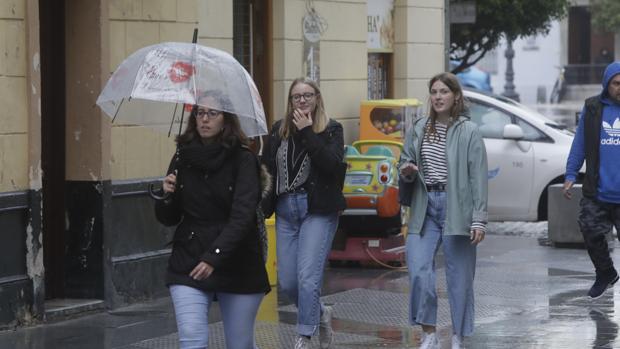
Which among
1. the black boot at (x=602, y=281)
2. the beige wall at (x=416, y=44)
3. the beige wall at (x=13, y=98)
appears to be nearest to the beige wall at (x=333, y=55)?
the beige wall at (x=416, y=44)

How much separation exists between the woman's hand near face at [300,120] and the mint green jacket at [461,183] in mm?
678

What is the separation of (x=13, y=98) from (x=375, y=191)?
3.92 m

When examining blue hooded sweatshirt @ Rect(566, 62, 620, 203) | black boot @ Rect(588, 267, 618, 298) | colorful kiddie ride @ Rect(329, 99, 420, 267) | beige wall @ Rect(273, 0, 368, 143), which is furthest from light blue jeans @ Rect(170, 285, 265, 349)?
beige wall @ Rect(273, 0, 368, 143)

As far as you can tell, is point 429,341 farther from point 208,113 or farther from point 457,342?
point 208,113

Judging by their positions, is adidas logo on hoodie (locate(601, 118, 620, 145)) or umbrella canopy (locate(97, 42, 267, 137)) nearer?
umbrella canopy (locate(97, 42, 267, 137))

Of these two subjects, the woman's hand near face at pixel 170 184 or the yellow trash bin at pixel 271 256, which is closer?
the woman's hand near face at pixel 170 184

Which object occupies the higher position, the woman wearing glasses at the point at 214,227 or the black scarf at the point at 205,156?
the black scarf at the point at 205,156

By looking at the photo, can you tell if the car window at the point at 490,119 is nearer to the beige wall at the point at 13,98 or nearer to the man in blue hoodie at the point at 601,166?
the man in blue hoodie at the point at 601,166

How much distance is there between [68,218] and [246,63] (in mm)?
3007

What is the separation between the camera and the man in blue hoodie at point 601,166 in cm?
1003

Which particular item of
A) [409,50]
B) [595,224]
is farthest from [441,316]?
[409,50]

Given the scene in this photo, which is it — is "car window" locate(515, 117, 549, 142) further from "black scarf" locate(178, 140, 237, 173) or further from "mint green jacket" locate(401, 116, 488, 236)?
"black scarf" locate(178, 140, 237, 173)

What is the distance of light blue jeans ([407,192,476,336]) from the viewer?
810 centimetres

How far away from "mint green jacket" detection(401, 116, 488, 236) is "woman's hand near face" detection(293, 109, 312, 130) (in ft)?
2.23
